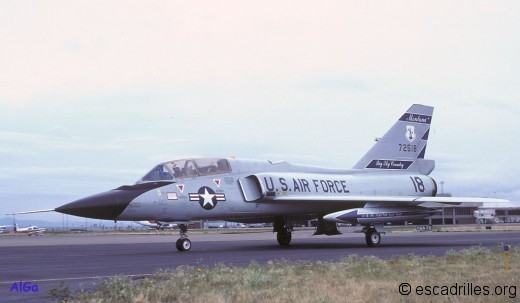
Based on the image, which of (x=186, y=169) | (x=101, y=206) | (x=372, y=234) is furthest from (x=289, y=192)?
(x=101, y=206)

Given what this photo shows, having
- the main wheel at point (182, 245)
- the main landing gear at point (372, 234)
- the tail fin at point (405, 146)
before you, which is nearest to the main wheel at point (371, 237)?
the main landing gear at point (372, 234)

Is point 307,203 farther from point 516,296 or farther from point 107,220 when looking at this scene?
point 516,296

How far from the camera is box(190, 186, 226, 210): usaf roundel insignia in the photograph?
19.7 m

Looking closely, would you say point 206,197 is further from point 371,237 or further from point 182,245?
point 371,237

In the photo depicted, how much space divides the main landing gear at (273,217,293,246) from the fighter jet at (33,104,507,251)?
4 centimetres

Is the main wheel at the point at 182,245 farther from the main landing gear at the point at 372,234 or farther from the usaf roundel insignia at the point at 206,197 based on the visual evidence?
the main landing gear at the point at 372,234

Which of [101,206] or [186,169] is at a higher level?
[186,169]

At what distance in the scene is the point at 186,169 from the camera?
20.0 m

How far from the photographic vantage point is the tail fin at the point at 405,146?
26.2m

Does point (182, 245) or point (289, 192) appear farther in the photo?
point (289, 192)

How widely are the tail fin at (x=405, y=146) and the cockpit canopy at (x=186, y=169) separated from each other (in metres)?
7.37

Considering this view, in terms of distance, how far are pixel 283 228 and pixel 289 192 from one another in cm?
229

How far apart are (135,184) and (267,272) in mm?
8538

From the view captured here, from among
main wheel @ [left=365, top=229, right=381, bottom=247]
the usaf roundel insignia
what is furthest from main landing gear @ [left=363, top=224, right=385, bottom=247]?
the usaf roundel insignia
